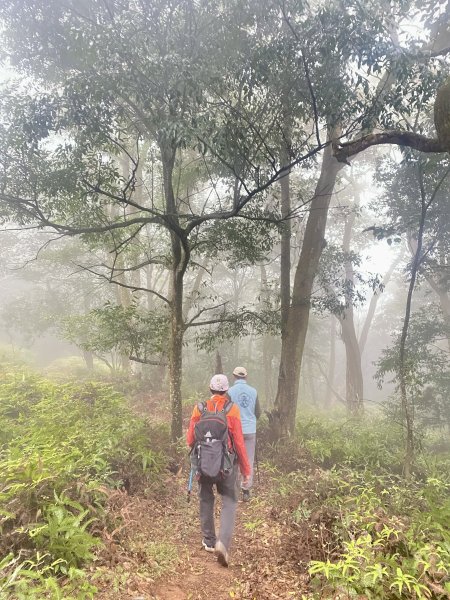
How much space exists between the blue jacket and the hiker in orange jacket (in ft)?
5.76

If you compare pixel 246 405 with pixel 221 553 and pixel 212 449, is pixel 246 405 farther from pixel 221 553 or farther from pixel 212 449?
pixel 221 553

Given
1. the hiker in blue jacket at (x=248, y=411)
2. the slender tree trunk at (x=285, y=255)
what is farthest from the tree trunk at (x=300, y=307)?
the hiker in blue jacket at (x=248, y=411)

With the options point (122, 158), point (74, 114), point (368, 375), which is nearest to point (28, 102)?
point (74, 114)

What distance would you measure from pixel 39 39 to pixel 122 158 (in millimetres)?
9427

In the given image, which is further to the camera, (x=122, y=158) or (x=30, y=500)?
(x=122, y=158)

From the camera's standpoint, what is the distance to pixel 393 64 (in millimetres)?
6730

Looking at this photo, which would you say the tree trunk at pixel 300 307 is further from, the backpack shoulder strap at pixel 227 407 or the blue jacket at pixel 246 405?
the backpack shoulder strap at pixel 227 407

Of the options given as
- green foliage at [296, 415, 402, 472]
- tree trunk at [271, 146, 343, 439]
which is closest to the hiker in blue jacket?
green foliage at [296, 415, 402, 472]

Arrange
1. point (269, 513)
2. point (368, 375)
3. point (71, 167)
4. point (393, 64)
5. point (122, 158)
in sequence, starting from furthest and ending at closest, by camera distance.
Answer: point (368, 375)
point (122, 158)
point (71, 167)
point (393, 64)
point (269, 513)

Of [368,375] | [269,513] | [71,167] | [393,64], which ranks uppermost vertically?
[393,64]

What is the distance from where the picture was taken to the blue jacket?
701cm

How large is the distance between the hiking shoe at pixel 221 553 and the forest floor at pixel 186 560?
94 millimetres

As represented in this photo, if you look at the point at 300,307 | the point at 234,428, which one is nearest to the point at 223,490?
the point at 234,428

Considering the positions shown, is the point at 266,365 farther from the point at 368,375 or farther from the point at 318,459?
the point at 368,375
